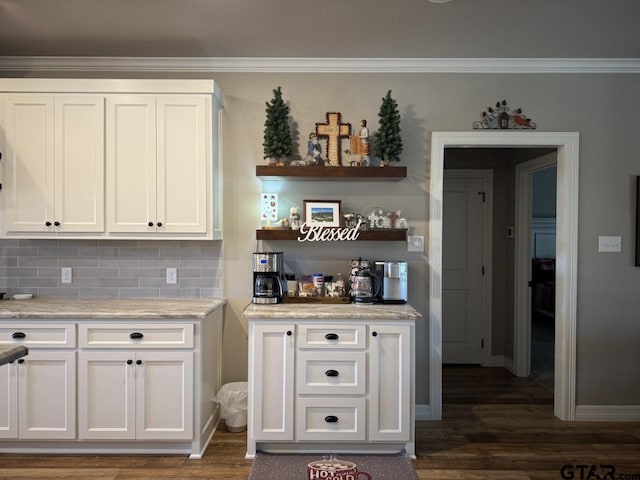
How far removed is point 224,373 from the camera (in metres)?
3.18

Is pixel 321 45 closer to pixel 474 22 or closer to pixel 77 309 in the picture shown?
pixel 474 22

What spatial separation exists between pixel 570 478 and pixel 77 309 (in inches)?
123

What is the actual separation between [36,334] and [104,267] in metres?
0.71

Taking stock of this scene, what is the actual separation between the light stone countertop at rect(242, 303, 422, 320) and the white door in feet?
6.67

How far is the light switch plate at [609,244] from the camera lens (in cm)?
314

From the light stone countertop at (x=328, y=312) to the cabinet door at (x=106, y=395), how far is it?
0.82 m

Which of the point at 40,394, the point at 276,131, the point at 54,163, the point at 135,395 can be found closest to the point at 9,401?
the point at 40,394

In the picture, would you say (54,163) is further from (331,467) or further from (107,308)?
(331,467)

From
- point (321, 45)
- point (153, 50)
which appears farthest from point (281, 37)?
point (153, 50)

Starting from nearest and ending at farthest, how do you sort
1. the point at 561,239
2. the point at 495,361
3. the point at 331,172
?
the point at 331,172, the point at 561,239, the point at 495,361

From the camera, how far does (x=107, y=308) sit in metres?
2.68

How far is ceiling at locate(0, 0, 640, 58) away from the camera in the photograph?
2.40 meters

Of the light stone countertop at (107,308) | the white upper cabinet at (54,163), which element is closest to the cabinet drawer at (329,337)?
the light stone countertop at (107,308)

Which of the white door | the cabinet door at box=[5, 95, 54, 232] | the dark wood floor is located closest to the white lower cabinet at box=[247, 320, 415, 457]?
the dark wood floor
